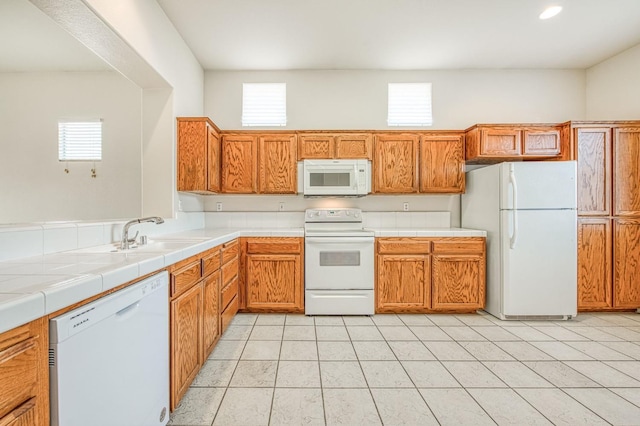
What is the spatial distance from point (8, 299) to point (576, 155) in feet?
14.3

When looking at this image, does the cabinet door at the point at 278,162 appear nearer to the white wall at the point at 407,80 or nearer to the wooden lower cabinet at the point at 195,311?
the white wall at the point at 407,80

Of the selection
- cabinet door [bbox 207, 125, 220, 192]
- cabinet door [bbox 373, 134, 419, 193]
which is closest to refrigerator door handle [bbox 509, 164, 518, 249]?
cabinet door [bbox 373, 134, 419, 193]

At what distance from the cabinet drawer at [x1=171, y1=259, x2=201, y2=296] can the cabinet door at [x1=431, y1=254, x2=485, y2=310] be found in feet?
7.95

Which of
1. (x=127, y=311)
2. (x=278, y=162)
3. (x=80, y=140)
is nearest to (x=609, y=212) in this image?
(x=278, y=162)

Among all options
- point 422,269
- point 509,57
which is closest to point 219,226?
point 422,269

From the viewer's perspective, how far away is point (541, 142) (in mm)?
3328

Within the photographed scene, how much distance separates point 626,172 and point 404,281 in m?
2.63

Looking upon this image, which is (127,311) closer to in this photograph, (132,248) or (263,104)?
(132,248)

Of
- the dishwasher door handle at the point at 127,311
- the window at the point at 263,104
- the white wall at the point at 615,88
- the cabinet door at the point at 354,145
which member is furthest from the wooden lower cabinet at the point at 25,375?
the white wall at the point at 615,88

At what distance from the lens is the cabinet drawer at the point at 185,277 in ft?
5.23

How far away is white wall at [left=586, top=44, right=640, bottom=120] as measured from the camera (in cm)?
339

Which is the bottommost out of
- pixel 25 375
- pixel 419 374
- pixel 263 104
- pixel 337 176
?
pixel 419 374

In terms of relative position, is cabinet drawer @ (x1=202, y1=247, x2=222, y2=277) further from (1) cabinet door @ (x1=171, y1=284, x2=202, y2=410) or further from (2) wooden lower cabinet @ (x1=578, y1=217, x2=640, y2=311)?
Result: (2) wooden lower cabinet @ (x1=578, y1=217, x2=640, y2=311)

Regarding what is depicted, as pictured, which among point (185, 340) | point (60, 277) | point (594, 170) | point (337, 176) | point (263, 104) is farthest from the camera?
point (263, 104)
